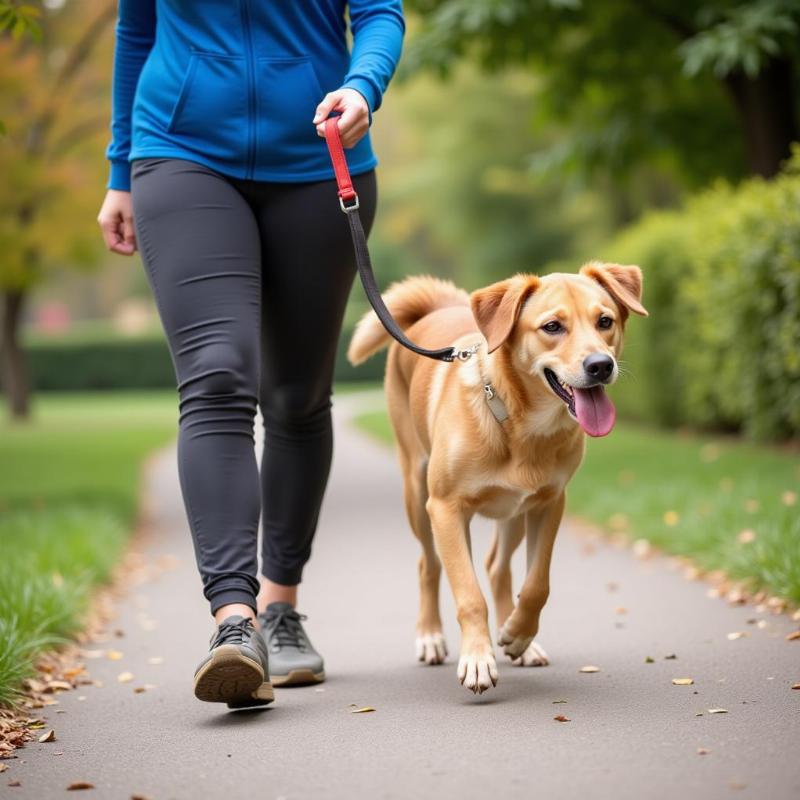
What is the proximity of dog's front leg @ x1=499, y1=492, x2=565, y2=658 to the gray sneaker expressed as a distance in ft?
2.06

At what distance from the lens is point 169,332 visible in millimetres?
3641

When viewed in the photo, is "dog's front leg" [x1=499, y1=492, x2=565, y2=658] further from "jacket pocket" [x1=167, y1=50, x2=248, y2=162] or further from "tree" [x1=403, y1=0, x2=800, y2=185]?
"tree" [x1=403, y1=0, x2=800, y2=185]

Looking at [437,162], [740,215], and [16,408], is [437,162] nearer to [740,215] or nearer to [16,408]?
[16,408]

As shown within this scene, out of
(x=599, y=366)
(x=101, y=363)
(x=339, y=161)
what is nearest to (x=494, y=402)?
(x=599, y=366)

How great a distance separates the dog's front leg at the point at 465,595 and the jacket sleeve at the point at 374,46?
1.25 metres

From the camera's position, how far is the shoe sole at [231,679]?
327 centimetres

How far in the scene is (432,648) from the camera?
14.2 ft

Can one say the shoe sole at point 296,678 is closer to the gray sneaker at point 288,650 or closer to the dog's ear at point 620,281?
the gray sneaker at point 288,650

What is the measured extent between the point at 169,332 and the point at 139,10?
1.08 meters

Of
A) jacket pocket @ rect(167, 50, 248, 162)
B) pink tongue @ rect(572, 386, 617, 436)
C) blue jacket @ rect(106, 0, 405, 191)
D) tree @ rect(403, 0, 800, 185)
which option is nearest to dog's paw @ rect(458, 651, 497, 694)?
pink tongue @ rect(572, 386, 617, 436)

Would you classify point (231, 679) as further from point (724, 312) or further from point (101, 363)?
point (101, 363)

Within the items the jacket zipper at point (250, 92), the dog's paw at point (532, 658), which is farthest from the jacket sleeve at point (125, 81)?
the dog's paw at point (532, 658)

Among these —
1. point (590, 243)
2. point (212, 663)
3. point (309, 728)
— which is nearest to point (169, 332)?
point (212, 663)

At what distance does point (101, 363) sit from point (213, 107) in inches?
1491
